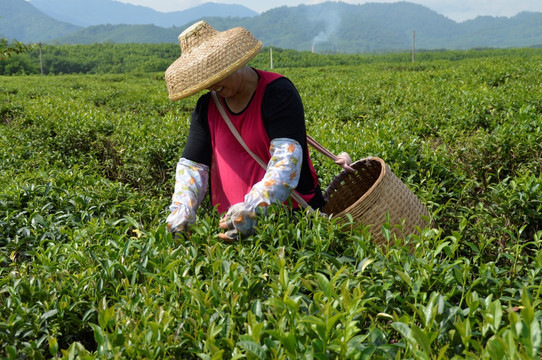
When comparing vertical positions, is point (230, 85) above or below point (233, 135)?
above

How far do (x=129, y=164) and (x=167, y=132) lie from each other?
52 centimetres

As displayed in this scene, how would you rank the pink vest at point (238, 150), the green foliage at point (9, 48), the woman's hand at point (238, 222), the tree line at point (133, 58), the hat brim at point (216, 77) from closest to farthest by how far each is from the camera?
the woman's hand at point (238, 222) < the hat brim at point (216, 77) < the pink vest at point (238, 150) < the green foliage at point (9, 48) < the tree line at point (133, 58)

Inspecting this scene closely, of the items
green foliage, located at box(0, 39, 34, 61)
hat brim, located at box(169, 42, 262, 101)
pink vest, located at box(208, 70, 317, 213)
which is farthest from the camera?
green foliage, located at box(0, 39, 34, 61)

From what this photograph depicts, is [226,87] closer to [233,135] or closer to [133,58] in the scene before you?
[233,135]

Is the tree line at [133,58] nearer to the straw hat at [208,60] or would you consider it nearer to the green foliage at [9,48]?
the green foliage at [9,48]

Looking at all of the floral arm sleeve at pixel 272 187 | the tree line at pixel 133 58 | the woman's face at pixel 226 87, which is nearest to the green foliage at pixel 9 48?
the woman's face at pixel 226 87

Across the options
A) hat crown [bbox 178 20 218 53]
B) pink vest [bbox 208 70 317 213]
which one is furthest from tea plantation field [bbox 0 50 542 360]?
hat crown [bbox 178 20 218 53]

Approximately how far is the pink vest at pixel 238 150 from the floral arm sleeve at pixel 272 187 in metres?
0.18

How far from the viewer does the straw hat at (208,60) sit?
2086mm

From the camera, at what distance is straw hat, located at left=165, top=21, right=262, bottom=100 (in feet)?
6.84

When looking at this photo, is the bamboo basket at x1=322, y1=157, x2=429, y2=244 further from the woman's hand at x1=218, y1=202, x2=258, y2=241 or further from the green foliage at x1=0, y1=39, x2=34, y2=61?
the green foliage at x1=0, y1=39, x2=34, y2=61

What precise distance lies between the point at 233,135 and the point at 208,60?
460 mm

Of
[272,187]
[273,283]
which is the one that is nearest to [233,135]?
[272,187]

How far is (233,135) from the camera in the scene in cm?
242
